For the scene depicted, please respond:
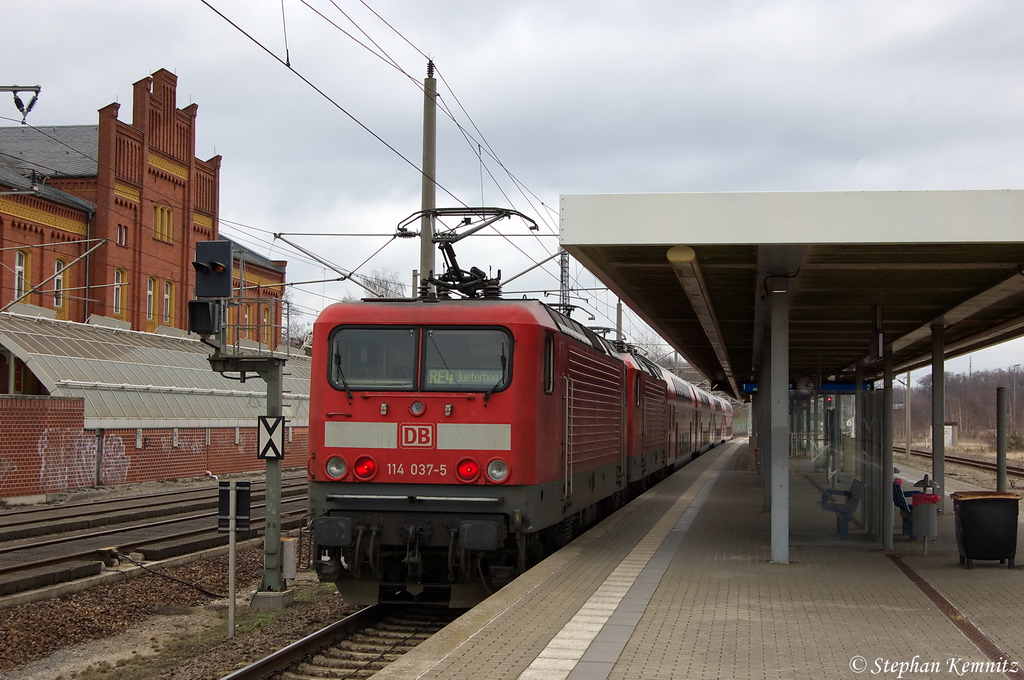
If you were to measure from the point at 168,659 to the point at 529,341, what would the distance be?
4354 millimetres

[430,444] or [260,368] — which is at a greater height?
[260,368]

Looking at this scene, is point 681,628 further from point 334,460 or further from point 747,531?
point 747,531

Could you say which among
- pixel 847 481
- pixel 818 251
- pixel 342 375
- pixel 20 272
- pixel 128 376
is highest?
pixel 20 272

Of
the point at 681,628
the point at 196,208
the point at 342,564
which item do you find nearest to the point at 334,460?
the point at 342,564

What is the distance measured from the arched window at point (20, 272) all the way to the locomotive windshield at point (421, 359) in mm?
30065

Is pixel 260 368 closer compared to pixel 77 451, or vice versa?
pixel 260 368

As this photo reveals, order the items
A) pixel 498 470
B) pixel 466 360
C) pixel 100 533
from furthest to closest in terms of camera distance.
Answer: pixel 100 533, pixel 466 360, pixel 498 470

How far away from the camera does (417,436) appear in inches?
365

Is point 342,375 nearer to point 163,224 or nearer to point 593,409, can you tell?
point 593,409

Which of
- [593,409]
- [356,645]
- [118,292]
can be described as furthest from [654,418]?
[118,292]

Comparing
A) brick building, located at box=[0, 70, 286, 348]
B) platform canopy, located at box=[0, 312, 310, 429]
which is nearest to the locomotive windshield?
platform canopy, located at box=[0, 312, 310, 429]

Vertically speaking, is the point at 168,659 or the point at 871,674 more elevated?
the point at 871,674

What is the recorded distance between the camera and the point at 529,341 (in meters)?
9.41

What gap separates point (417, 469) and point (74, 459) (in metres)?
17.6
